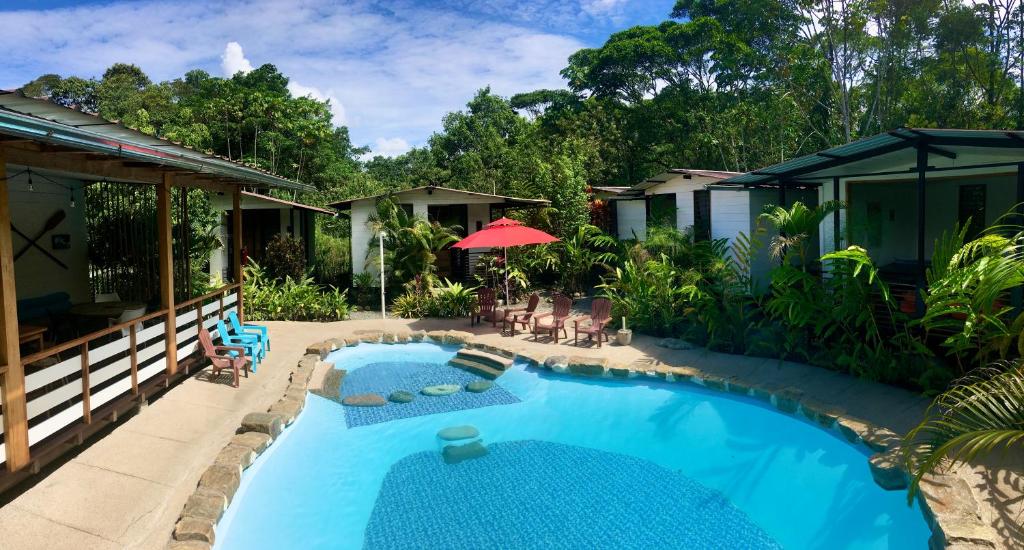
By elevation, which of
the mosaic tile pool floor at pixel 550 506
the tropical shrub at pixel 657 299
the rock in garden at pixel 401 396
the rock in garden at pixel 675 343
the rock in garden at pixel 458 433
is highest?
the tropical shrub at pixel 657 299

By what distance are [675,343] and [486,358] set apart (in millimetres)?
3593

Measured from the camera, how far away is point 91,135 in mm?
5512

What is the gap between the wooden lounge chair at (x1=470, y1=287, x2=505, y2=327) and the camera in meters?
13.6

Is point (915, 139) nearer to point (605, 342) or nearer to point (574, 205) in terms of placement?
point (605, 342)

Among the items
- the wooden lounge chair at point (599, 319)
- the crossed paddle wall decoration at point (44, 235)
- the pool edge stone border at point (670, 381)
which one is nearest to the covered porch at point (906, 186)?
the pool edge stone border at point (670, 381)

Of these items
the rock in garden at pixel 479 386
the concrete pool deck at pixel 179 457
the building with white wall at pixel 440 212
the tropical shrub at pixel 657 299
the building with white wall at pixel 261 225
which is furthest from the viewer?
the building with white wall at pixel 261 225

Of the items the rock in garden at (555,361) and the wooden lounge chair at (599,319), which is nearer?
the rock in garden at (555,361)

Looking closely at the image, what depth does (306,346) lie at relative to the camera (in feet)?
37.8

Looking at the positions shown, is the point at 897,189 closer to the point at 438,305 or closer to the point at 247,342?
the point at 438,305

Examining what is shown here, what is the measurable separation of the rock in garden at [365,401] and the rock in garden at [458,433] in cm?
154

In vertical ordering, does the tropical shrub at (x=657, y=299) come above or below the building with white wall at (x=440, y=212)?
below

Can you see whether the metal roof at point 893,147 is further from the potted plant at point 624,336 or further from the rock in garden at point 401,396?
the rock in garden at point 401,396

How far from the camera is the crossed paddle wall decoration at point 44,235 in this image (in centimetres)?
906

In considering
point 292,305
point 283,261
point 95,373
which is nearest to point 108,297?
point 292,305
